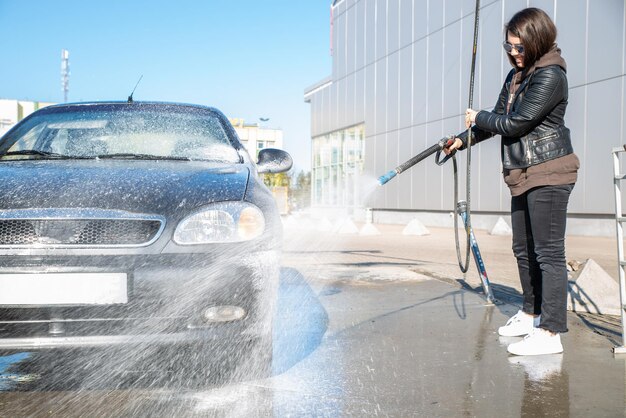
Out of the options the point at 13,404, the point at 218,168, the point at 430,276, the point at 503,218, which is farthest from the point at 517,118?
the point at 503,218

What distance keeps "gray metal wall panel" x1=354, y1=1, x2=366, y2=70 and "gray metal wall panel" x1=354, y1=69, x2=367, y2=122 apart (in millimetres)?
415

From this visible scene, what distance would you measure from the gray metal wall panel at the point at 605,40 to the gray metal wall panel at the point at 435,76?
686cm

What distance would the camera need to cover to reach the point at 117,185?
2.93 metres

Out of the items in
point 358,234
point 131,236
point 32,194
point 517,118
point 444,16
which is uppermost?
point 444,16

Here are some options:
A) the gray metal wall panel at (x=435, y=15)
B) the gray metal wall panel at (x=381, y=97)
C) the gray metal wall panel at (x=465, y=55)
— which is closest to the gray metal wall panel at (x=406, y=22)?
the gray metal wall panel at (x=435, y=15)

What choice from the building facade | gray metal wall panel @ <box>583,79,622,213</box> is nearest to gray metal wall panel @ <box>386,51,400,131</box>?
the building facade

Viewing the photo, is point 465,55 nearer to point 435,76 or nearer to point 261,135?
point 435,76

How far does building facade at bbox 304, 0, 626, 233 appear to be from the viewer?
14.5 metres

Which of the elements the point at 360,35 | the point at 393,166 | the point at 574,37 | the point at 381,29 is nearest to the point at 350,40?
the point at 360,35

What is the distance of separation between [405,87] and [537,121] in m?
20.9

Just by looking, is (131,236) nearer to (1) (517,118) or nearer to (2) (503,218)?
(1) (517,118)

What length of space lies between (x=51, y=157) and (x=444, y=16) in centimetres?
1983

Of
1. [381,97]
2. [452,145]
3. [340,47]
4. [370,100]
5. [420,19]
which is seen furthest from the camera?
[340,47]

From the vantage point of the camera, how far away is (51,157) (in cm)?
355
